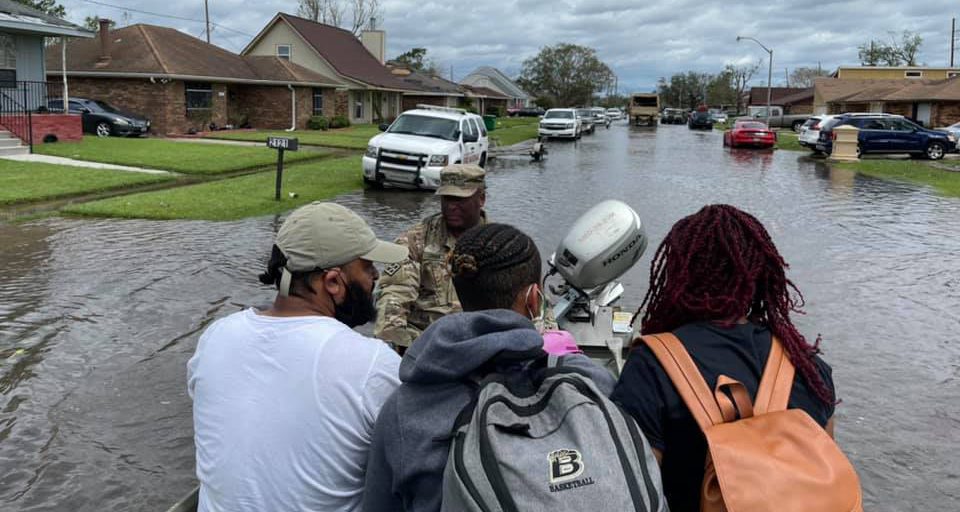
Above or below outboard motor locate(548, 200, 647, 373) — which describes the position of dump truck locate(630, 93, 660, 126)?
above

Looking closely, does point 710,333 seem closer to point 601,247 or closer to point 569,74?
point 601,247

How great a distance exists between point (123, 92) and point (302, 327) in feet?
117

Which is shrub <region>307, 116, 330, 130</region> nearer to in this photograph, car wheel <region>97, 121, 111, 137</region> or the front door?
car wheel <region>97, 121, 111, 137</region>

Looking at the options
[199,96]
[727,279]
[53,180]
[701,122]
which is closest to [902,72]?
[701,122]

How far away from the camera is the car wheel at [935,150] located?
3291 cm

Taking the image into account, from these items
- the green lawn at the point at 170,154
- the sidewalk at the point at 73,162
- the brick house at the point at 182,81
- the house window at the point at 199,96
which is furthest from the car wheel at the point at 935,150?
the house window at the point at 199,96

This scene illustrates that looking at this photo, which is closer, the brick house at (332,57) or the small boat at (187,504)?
the small boat at (187,504)

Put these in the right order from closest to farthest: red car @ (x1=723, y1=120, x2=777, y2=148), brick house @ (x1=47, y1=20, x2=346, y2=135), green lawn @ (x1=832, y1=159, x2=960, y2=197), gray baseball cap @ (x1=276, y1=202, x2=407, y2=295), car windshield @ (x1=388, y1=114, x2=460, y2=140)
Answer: gray baseball cap @ (x1=276, y1=202, x2=407, y2=295), car windshield @ (x1=388, y1=114, x2=460, y2=140), green lawn @ (x1=832, y1=159, x2=960, y2=197), brick house @ (x1=47, y1=20, x2=346, y2=135), red car @ (x1=723, y1=120, x2=777, y2=148)

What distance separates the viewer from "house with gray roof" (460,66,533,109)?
123 m

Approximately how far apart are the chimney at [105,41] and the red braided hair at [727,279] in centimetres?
3759

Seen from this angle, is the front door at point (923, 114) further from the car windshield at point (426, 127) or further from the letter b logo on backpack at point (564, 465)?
the letter b logo on backpack at point (564, 465)

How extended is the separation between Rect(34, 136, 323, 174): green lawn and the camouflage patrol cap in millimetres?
17125

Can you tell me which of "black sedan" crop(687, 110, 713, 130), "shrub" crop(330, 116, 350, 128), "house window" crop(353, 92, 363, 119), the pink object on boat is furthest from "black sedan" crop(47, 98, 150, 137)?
"black sedan" crop(687, 110, 713, 130)

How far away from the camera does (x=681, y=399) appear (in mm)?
2223
